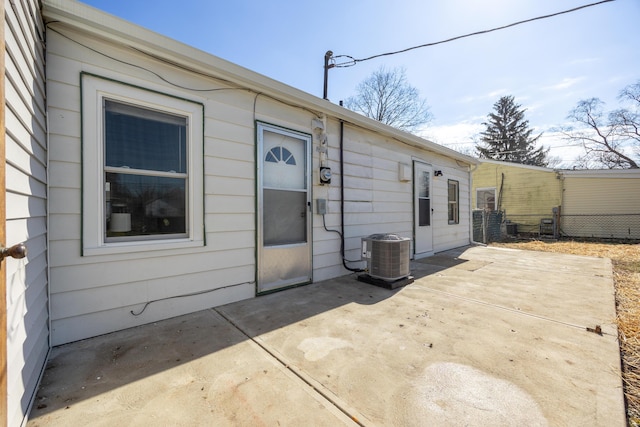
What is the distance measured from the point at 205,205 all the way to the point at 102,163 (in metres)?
0.89

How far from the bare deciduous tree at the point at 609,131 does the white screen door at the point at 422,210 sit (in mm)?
17739

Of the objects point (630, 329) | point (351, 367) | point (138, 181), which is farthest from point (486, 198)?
point (138, 181)

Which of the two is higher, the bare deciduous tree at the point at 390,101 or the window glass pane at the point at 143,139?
the bare deciduous tree at the point at 390,101

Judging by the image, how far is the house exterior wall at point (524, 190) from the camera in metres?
11.3

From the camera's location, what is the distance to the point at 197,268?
2.75 meters

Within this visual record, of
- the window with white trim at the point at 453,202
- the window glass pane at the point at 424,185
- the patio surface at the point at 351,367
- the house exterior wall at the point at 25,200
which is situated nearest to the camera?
the house exterior wall at the point at 25,200

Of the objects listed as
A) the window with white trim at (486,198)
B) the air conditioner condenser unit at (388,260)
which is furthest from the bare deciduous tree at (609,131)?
the air conditioner condenser unit at (388,260)

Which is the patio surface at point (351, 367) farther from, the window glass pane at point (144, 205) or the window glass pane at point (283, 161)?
the window glass pane at point (283, 161)

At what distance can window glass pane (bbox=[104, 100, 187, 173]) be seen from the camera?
7.75 feet

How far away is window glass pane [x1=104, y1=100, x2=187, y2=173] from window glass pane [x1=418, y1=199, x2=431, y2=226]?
190 inches

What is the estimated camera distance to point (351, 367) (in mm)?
1824

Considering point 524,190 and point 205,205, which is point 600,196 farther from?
point 205,205

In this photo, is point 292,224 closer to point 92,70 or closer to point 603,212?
point 92,70

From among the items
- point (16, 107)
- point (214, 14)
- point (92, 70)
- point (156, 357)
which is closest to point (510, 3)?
point (214, 14)
